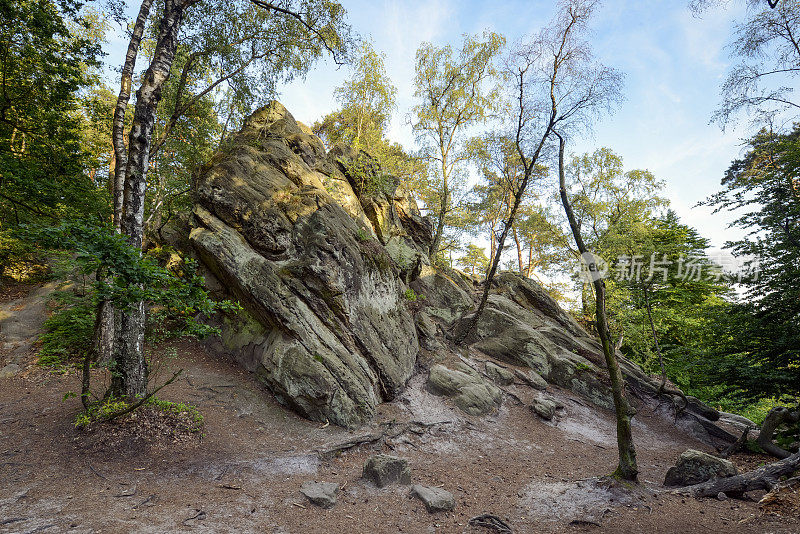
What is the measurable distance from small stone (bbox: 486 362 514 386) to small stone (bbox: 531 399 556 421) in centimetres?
139

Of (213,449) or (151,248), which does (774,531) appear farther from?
(151,248)

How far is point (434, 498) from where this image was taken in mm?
5961

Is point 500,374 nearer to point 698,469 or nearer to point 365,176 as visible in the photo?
point 698,469

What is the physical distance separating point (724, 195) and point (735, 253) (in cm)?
270

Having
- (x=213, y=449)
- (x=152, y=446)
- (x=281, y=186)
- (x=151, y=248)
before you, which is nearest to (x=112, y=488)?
(x=152, y=446)

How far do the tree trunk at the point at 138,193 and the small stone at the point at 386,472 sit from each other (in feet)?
16.7

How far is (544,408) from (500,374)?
2252 millimetres

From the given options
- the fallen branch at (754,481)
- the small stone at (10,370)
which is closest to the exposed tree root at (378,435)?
the fallen branch at (754,481)

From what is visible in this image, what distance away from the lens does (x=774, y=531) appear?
4926mm

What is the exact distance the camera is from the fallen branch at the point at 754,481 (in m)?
6.59

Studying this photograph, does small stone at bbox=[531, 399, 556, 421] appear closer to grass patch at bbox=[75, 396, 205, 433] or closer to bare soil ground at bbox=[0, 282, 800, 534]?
bare soil ground at bbox=[0, 282, 800, 534]

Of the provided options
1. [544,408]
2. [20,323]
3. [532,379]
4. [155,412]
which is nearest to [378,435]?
[155,412]

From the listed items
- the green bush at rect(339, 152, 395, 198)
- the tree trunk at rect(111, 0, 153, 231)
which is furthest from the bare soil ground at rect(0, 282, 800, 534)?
the green bush at rect(339, 152, 395, 198)

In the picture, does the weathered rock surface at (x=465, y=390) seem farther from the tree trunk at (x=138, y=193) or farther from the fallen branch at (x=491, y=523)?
the tree trunk at (x=138, y=193)
